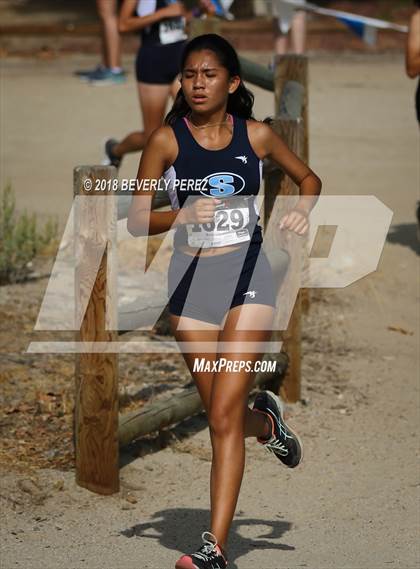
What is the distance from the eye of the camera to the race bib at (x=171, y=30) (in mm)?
9000

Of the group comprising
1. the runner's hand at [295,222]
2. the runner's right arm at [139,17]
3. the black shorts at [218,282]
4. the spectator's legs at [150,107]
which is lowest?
the spectator's legs at [150,107]

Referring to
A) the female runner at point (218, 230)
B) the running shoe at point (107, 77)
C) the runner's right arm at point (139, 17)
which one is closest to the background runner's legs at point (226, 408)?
the female runner at point (218, 230)

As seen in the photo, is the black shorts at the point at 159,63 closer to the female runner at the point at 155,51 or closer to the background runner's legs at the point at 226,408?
the female runner at the point at 155,51

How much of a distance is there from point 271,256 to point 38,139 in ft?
20.7

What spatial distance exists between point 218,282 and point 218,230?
173 millimetres

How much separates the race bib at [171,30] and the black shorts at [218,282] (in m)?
4.77

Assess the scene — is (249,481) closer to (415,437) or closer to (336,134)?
(415,437)

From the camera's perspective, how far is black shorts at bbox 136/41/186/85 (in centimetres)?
888

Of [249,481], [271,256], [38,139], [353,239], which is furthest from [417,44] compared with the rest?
[38,139]

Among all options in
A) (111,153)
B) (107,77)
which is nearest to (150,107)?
(111,153)

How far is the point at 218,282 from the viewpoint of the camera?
442 centimetres

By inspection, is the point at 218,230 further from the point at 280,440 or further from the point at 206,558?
the point at 206,558

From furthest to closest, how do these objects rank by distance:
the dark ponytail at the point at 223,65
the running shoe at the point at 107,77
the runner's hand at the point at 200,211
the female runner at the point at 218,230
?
the running shoe at the point at 107,77
the dark ponytail at the point at 223,65
the female runner at the point at 218,230
the runner's hand at the point at 200,211

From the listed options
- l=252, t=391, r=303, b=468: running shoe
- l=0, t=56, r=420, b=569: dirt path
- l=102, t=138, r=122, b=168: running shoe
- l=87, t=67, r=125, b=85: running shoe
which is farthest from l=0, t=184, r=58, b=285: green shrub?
l=87, t=67, r=125, b=85: running shoe
